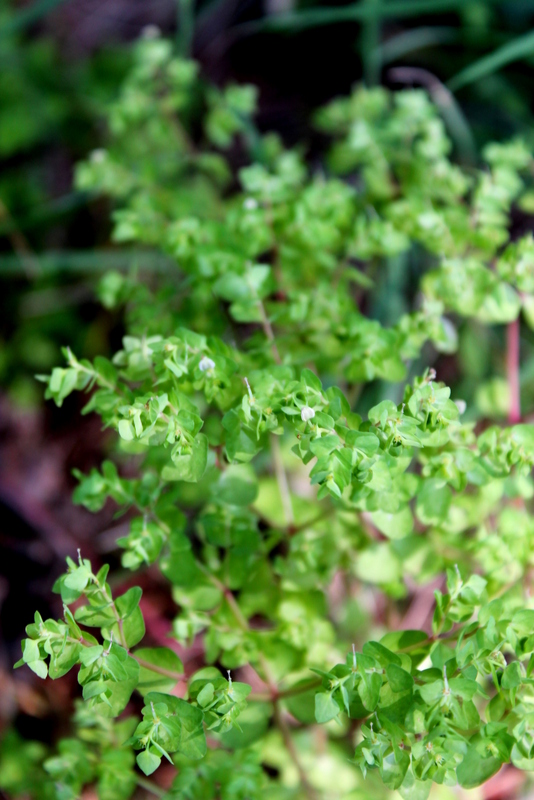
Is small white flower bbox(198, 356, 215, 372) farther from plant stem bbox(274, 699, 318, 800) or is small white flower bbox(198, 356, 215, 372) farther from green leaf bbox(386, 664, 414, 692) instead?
plant stem bbox(274, 699, 318, 800)

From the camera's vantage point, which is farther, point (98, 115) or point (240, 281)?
point (98, 115)

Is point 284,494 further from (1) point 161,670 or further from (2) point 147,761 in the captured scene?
(2) point 147,761

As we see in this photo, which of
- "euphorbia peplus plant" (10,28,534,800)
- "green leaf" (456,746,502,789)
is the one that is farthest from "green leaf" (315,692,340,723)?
"green leaf" (456,746,502,789)

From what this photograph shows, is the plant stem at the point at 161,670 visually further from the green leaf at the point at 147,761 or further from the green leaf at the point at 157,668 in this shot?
the green leaf at the point at 147,761

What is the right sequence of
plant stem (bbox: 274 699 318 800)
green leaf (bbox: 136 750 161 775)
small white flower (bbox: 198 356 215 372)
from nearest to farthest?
green leaf (bbox: 136 750 161 775) < small white flower (bbox: 198 356 215 372) < plant stem (bbox: 274 699 318 800)

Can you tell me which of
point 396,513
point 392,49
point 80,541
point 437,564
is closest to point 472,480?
point 396,513

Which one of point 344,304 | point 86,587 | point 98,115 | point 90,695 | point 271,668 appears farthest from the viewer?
point 98,115

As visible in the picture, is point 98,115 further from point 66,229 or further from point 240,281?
point 240,281

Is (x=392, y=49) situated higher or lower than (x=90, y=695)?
higher

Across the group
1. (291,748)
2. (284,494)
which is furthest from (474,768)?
(284,494)
